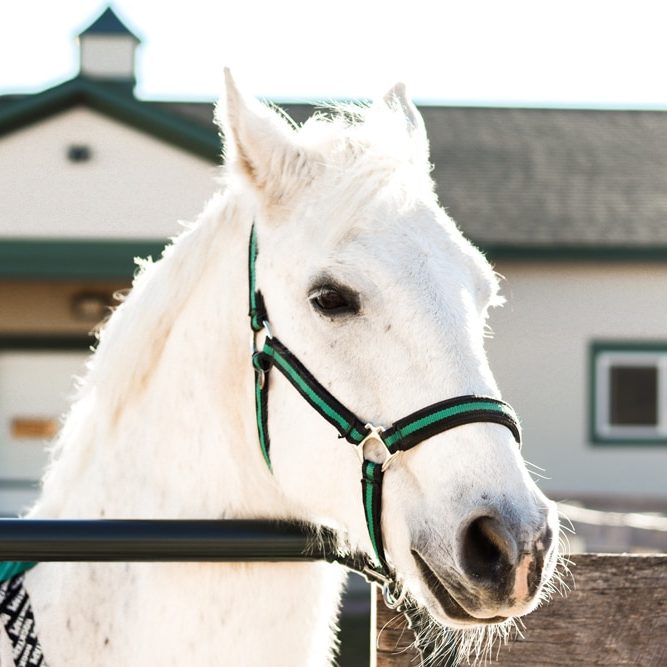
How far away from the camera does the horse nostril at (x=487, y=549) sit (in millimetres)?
1686

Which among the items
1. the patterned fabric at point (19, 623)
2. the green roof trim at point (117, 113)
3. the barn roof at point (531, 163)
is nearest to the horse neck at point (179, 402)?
the patterned fabric at point (19, 623)

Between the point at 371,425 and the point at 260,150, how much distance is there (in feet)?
2.29

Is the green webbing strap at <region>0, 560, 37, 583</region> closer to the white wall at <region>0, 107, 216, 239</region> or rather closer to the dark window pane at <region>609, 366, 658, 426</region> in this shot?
the white wall at <region>0, 107, 216, 239</region>

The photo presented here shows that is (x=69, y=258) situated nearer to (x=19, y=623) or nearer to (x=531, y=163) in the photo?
(x=531, y=163)

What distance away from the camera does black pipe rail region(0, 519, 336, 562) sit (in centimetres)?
191

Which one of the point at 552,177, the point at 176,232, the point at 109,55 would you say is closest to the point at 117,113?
the point at 176,232

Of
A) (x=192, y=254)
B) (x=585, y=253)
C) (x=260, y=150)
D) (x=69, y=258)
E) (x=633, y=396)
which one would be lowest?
(x=192, y=254)

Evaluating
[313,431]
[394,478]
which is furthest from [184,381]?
[394,478]

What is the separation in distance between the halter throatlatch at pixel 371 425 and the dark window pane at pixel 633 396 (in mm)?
11779

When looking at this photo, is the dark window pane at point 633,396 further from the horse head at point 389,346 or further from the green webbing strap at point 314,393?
the green webbing strap at point 314,393

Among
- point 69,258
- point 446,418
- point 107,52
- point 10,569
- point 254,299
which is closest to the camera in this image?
point 446,418

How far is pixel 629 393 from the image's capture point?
13188mm

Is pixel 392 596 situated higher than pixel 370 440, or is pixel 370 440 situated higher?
pixel 370 440

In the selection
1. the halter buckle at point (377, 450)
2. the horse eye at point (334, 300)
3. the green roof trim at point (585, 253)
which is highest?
the green roof trim at point (585, 253)
